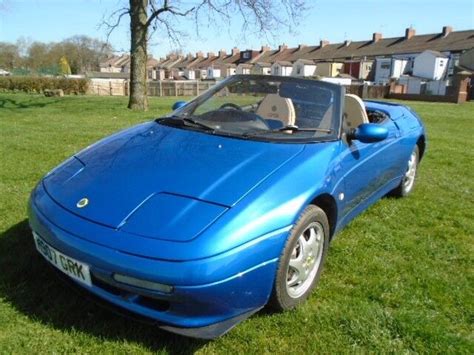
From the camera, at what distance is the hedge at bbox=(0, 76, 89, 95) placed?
30109mm

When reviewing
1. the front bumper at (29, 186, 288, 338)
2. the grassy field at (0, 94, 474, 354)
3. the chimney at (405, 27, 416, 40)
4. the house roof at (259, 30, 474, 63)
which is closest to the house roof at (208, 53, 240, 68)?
the house roof at (259, 30, 474, 63)

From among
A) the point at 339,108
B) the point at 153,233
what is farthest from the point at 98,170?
the point at 339,108

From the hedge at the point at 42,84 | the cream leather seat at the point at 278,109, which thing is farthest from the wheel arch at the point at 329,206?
the hedge at the point at 42,84

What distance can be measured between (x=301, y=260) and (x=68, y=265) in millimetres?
1319

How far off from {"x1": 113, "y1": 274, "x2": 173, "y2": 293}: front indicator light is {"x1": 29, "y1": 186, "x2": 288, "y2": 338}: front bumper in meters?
0.02

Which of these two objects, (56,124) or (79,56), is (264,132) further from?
(79,56)

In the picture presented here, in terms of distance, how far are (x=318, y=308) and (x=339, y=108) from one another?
4.99 feet

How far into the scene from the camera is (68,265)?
2154 millimetres

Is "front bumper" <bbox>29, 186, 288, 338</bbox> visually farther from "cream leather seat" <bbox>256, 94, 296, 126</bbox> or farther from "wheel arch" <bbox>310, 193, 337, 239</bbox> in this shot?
"cream leather seat" <bbox>256, 94, 296, 126</bbox>

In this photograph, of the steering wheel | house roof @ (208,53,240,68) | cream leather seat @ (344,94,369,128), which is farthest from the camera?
house roof @ (208,53,240,68)

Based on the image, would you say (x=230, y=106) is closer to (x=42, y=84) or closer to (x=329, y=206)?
(x=329, y=206)

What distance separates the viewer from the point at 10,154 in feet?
20.7

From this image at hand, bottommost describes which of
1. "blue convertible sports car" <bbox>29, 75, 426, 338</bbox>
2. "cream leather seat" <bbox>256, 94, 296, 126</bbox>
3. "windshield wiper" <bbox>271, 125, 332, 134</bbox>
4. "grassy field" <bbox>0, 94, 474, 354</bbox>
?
"grassy field" <bbox>0, 94, 474, 354</bbox>

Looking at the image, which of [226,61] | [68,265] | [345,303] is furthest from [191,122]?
[226,61]
